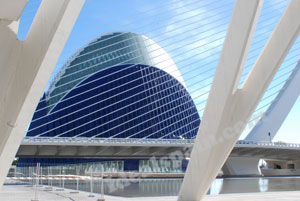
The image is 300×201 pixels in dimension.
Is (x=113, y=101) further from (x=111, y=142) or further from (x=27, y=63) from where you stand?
(x=27, y=63)

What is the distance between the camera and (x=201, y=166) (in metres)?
6.86

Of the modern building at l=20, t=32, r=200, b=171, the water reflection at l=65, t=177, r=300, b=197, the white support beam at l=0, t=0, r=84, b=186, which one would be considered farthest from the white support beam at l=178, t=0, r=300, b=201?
the modern building at l=20, t=32, r=200, b=171

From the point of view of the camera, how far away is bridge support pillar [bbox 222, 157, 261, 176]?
38219 mm

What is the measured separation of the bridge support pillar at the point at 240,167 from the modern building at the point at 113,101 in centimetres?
705

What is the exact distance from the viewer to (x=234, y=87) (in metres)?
6.48

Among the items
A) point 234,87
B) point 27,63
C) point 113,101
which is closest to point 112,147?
point 113,101

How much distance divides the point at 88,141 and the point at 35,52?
25.1 m

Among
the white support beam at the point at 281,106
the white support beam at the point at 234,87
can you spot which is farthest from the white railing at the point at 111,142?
the white support beam at the point at 234,87

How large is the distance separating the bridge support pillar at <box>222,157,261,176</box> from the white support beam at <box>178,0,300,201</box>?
3235 cm

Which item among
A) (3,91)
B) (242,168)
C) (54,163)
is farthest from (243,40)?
(54,163)

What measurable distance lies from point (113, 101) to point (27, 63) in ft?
144

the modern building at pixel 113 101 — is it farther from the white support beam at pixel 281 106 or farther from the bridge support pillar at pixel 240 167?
the white support beam at pixel 281 106

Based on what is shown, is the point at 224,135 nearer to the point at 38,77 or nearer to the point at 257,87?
the point at 257,87

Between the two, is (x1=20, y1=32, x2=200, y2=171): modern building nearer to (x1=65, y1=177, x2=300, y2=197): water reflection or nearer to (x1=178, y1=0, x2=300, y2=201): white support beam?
(x1=65, y1=177, x2=300, y2=197): water reflection
